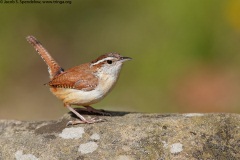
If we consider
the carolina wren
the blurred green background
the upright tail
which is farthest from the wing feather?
the blurred green background

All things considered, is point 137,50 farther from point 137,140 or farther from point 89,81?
point 137,140

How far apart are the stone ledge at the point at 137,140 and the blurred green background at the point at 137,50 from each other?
3.84 m

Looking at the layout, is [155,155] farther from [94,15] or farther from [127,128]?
[94,15]

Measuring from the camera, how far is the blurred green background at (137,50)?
30.5 ft

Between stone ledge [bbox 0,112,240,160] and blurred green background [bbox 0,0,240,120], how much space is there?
151 inches

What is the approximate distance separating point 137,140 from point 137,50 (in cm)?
510

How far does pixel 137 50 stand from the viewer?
9859 millimetres

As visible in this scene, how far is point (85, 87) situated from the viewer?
5809 mm

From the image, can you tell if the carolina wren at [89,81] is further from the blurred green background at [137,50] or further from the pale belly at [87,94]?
the blurred green background at [137,50]

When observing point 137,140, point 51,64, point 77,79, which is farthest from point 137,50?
point 137,140

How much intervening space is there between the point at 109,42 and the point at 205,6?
1954 mm

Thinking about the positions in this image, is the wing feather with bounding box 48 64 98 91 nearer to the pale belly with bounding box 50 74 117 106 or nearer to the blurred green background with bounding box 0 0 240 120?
the pale belly with bounding box 50 74 117 106

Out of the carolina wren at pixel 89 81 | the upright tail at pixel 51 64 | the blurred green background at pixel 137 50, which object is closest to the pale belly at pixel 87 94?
the carolina wren at pixel 89 81

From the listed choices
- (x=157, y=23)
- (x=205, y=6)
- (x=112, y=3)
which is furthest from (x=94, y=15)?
(x=205, y=6)
